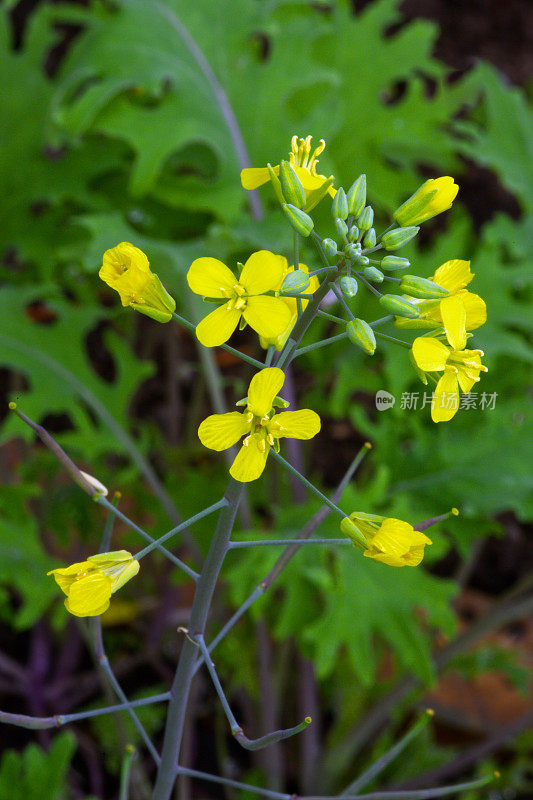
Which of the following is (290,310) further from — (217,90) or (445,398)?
(217,90)

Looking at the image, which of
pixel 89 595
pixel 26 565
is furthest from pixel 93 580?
pixel 26 565

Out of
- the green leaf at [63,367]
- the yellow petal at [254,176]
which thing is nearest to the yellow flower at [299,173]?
the yellow petal at [254,176]

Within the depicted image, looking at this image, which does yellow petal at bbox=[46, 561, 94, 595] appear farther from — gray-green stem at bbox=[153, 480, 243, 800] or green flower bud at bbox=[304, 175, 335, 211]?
green flower bud at bbox=[304, 175, 335, 211]

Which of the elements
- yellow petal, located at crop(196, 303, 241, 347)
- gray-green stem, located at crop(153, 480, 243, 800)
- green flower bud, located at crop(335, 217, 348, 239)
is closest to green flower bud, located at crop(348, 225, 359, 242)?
green flower bud, located at crop(335, 217, 348, 239)

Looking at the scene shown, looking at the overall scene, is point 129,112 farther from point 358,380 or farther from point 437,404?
point 437,404

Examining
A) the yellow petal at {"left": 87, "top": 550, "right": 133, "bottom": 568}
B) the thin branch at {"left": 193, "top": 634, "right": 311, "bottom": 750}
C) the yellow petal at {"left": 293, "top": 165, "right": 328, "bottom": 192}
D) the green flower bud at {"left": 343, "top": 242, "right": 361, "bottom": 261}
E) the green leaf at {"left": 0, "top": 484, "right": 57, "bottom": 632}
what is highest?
the yellow petal at {"left": 293, "top": 165, "right": 328, "bottom": 192}

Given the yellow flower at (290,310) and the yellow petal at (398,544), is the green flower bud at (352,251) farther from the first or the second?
the yellow petal at (398,544)
